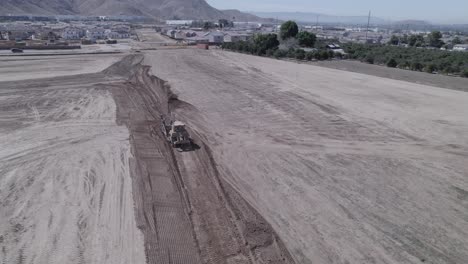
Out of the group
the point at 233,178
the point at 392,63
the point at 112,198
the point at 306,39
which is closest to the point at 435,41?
the point at 306,39

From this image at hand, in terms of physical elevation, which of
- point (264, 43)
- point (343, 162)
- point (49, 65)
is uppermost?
point (264, 43)

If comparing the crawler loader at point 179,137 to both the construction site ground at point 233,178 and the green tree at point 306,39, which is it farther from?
the green tree at point 306,39

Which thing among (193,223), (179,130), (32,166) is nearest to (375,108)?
(179,130)

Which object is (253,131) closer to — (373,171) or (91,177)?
(373,171)

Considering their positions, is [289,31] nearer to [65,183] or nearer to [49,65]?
[49,65]

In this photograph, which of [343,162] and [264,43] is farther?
[264,43]

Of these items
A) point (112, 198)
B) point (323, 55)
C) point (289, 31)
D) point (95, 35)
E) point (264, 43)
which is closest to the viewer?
point (112, 198)

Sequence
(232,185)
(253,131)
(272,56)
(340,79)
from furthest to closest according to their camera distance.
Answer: (272,56) < (340,79) < (253,131) < (232,185)
